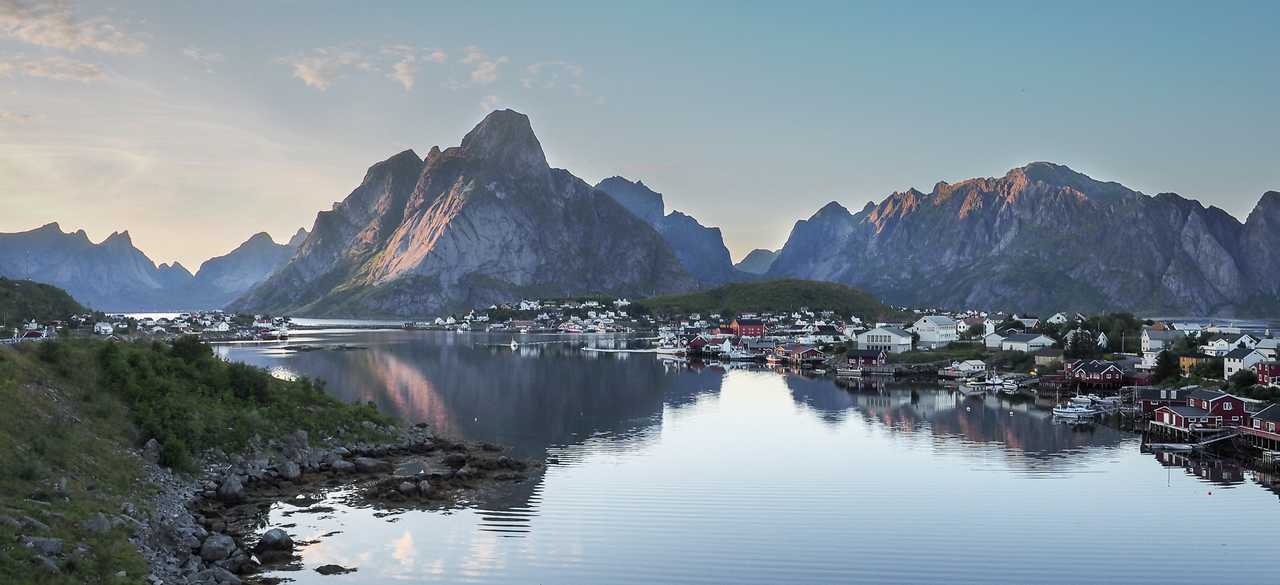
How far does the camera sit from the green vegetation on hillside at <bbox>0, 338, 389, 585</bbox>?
17625mm

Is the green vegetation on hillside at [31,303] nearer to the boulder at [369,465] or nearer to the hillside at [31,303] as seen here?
the hillside at [31,303]

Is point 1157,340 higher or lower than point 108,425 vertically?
higher

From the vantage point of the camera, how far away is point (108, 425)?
2767 centimetres

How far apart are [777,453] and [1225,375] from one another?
108ft

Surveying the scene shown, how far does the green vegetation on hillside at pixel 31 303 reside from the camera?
75.0 meters

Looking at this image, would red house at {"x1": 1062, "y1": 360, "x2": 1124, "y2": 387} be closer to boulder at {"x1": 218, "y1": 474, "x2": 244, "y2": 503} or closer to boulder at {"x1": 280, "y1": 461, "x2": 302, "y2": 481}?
boulder at {"x1": 280, "y1": 461, "x2": 302, "y2": 481}

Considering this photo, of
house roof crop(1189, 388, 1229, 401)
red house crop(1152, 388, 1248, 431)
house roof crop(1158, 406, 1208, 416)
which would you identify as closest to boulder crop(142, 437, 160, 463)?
red house crop(1152, 388, 1248, 431)

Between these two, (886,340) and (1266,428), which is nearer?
(1266,428)

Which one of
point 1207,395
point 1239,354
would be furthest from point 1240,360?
point 1207,395

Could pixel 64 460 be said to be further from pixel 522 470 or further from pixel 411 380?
pixel 411 380

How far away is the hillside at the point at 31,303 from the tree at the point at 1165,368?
80.1 m

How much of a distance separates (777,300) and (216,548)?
154 meters

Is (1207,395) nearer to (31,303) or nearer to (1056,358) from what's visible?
(1056,358)

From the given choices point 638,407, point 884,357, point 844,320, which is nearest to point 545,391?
point 638,407
